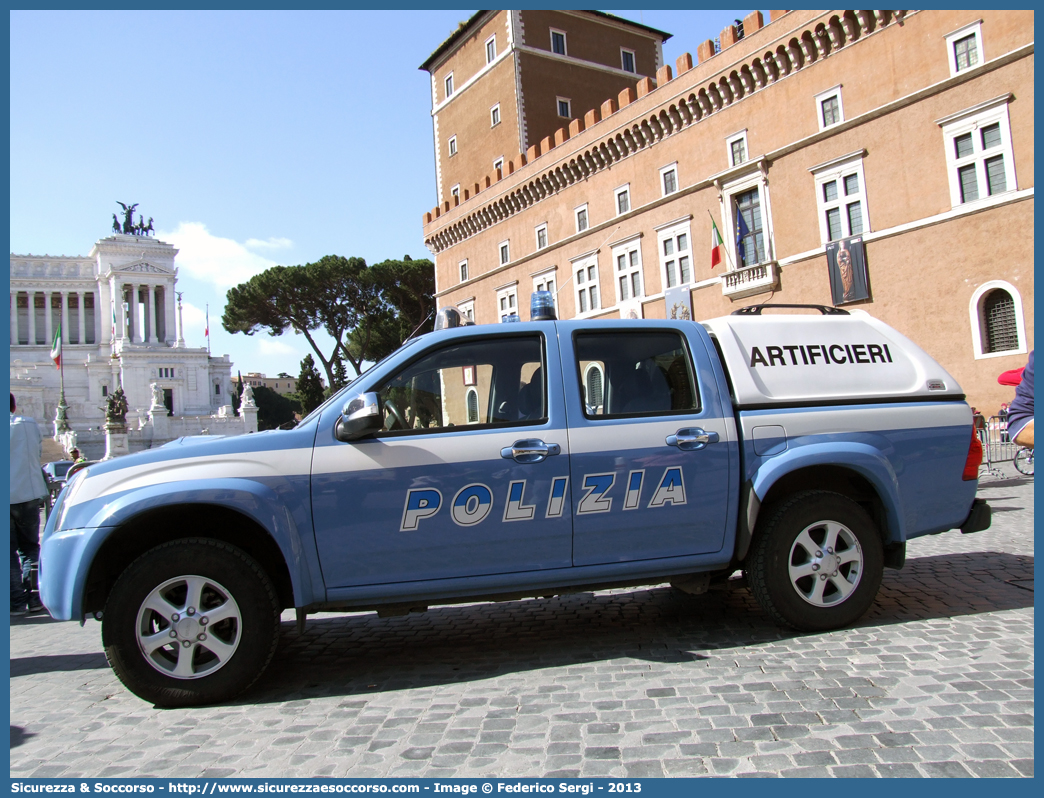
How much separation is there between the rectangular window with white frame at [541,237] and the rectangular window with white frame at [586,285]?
2668mm

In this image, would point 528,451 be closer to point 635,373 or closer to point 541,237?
point 635,373

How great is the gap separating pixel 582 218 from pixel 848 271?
44.6 ft

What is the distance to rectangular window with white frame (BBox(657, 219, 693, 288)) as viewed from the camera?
28141mm

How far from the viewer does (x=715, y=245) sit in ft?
88.1

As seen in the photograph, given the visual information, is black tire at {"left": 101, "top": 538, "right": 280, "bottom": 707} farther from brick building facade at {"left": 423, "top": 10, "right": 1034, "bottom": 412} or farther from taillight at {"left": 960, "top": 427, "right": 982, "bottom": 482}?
brick building facade at {"left": 423, "top": 10, "right": 1034, "bottom": 412}

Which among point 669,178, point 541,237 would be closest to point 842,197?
point 669,178

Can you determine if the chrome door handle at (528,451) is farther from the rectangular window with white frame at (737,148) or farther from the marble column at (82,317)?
the marble column at (82,317)

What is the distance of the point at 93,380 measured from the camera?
285 ft

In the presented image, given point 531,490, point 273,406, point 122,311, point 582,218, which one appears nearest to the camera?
point 531,490

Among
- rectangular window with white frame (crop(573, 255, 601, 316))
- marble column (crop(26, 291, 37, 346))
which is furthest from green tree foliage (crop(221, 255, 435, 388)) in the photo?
marble column (crop(26, 291, 37, 346))

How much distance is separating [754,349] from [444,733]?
2.89 m

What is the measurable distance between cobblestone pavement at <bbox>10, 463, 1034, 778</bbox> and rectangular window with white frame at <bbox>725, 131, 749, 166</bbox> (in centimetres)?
2356

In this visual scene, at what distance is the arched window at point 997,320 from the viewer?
19016 millimetres

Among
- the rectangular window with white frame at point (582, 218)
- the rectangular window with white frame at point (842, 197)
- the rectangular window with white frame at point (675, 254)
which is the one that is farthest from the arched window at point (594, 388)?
the rectangular window with white frame at point (582, 218)
